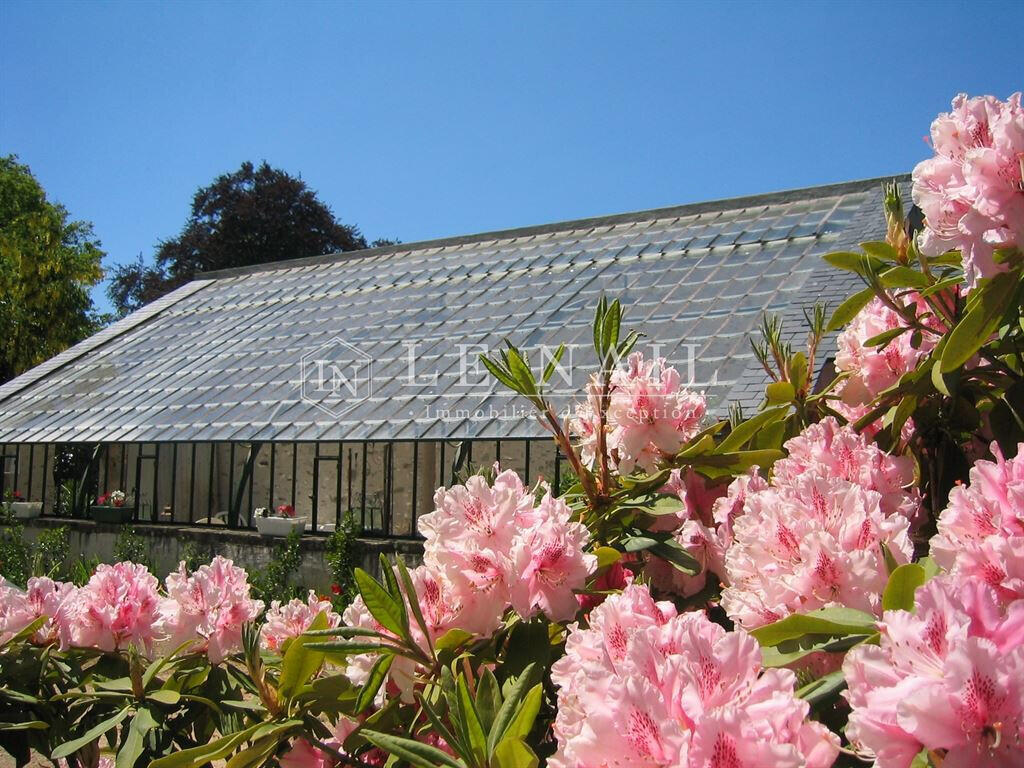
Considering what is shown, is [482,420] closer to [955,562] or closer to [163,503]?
[955,562]

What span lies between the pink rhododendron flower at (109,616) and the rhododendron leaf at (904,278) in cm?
118

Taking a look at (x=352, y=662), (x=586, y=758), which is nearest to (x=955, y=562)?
(x=586, y=758)

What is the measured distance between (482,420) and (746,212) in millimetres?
4162

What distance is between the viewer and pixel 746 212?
9289 millimetres

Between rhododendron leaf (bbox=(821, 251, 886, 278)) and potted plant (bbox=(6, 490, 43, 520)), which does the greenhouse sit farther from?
rhododendron leaf (bbox=(821, 251, 886, 278))

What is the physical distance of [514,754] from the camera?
642mm

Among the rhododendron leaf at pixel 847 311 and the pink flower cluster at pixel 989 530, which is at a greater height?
the rhododendron leaf at pixel 847 311

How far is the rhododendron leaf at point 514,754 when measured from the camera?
639mm

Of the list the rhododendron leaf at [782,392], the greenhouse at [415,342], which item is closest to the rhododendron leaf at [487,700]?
the rhododendron leaf at [782,392]

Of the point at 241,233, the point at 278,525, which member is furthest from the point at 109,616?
the point at 241,233

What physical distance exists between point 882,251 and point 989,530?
0.61 meters

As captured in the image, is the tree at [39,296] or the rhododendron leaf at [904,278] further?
the tree at [39,296]

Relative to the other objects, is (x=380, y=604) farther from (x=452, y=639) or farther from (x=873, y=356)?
(x=873, y=356)

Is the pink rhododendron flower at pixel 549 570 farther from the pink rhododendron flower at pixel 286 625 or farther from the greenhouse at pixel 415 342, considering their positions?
the greenhouse at pixel 415 342
